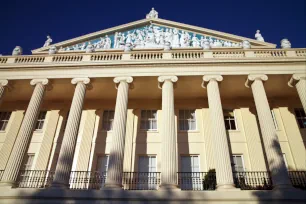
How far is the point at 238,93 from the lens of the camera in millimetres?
19953

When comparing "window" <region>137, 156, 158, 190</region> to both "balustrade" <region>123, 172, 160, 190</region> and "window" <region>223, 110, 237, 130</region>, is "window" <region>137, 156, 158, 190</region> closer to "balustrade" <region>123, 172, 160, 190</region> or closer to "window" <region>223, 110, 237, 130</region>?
Answer: "balustrade" <region>123, 172, 160, 190</region>

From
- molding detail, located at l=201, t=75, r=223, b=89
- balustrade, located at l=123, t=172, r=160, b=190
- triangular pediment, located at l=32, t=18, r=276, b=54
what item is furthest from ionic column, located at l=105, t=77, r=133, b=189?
triangular pediment, located at l=32, t=18, r=276, b=54

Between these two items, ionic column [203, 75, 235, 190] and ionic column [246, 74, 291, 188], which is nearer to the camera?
ionic column [246, 74, 291, 188]

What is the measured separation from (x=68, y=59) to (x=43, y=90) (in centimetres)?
315

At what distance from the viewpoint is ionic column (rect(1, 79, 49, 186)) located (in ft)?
45.5

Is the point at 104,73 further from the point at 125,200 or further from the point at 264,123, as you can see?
the point at 264,123

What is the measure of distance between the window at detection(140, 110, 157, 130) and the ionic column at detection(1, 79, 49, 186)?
25.2 ft

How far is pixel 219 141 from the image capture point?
14.4 metres

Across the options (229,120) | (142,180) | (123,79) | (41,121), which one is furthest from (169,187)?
(41,121)

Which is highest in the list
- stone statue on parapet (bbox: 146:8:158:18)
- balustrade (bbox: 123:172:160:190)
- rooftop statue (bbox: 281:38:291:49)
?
stone statue on parapet (bbox: 146:8:158:18)

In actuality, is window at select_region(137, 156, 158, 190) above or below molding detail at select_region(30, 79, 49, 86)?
below

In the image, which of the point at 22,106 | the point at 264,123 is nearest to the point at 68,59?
the point at 22,106

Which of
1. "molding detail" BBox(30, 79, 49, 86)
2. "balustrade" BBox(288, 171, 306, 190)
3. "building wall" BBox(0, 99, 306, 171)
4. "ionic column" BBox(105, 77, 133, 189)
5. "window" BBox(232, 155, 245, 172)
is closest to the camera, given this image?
"ionic column" BBox(105, 77, 133, 189)

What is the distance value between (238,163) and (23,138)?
14.4 metres
